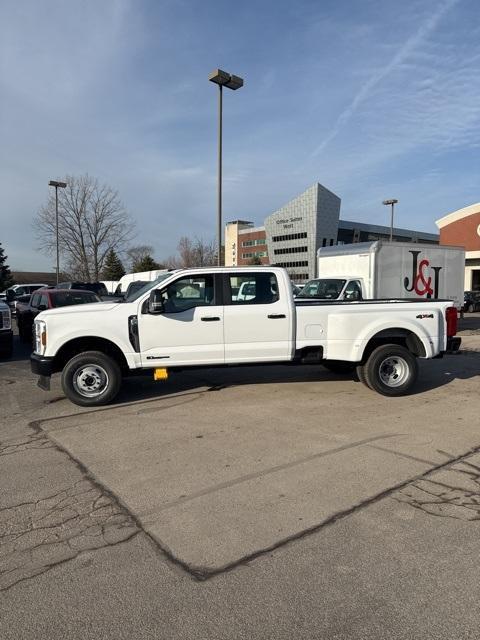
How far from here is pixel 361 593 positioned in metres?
2.80

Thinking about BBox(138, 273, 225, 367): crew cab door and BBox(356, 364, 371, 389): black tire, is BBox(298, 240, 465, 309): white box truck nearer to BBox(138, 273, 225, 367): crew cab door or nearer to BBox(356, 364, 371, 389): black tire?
BBox(356, 364, 371, 389): black tire

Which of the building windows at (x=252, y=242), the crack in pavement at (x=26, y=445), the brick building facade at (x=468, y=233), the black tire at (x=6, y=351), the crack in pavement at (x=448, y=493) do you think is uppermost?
the building windows at (x=252, y=242)

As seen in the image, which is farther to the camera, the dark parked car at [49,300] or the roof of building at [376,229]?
the roof of building at [376,229]

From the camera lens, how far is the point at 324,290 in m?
15.2

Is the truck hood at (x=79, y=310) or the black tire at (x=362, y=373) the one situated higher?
the truck hood at (x=79, y=310)

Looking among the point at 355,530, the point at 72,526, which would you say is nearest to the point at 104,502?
the point at 72,526

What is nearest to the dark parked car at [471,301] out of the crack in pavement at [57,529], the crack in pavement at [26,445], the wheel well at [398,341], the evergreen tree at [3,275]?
the wheel well at [398,341]

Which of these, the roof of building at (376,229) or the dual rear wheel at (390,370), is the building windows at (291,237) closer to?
the roof of building at (376,229)

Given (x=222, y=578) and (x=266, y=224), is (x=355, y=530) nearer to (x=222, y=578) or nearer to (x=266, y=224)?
(x=222, y=578)

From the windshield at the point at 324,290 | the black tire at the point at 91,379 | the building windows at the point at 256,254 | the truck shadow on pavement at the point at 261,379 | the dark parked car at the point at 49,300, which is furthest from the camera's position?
the building windows at the point at 256,254

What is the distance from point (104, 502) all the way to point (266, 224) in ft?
293

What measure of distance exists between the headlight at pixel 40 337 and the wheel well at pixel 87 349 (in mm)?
222

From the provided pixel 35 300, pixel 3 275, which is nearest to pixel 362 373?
pixel 35 300

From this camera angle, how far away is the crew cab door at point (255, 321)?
7.30 m
